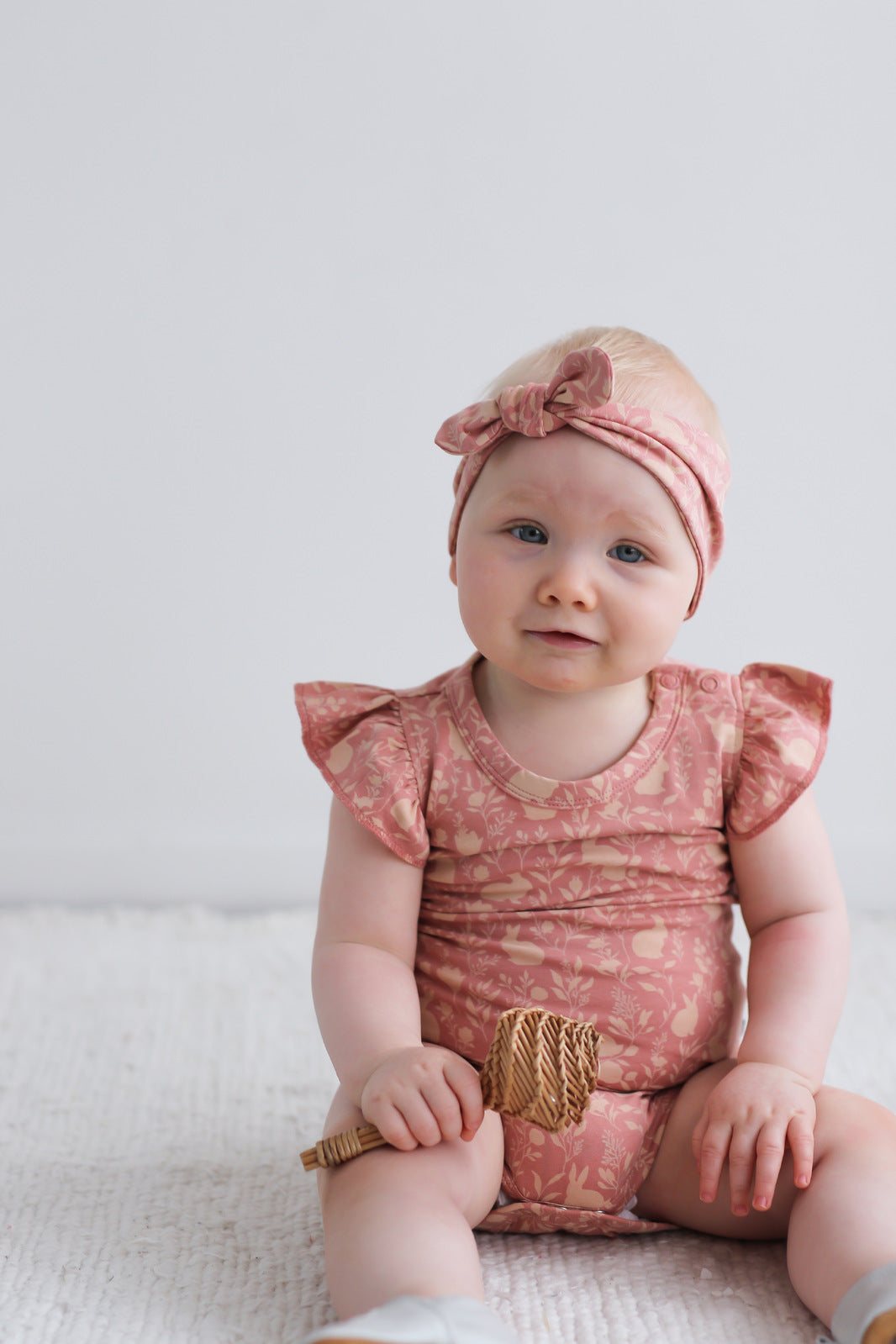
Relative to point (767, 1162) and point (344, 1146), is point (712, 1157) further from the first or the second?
point (344, 1146)

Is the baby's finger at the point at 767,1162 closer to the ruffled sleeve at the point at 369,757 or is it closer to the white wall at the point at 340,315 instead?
the ruffled sleeve at the point at 369,757

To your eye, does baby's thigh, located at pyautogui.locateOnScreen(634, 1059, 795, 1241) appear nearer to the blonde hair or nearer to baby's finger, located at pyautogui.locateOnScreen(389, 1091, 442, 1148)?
baby's finger, located at pyautogui.locateOnScreen(389, 1091, 442, 1148)

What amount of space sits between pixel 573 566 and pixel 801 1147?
14.3 inches

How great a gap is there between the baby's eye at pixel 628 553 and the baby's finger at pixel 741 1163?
0.35 metres

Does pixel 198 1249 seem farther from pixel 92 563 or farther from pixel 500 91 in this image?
pixel 500 91

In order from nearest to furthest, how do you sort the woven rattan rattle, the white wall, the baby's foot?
the baby's foot < the woven rattan rattle < the white wall

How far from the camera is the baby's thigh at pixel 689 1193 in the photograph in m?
0.81

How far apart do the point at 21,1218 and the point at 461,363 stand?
39.4 inches

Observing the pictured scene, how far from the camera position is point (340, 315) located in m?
1.47

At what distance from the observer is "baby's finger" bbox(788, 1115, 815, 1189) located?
29.3 inches

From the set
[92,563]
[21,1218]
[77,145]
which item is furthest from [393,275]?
[21,1218]

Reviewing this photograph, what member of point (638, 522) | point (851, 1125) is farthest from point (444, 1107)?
point (638, 522)

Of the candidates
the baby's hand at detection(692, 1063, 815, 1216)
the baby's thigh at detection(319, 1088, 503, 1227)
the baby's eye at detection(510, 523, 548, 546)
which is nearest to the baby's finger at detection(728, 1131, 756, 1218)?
the baby's hand at detection(692, 1063, 815, 1216)

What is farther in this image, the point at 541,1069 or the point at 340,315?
the point at 340,315
